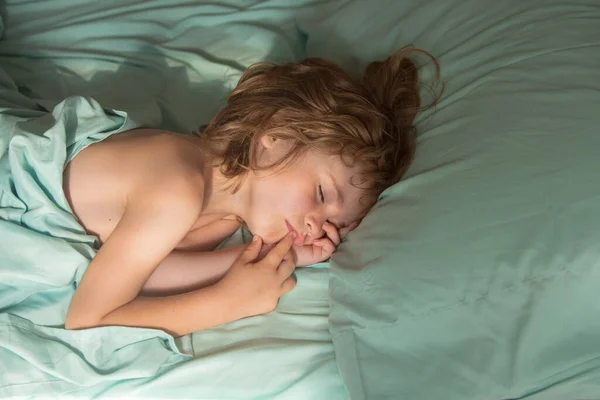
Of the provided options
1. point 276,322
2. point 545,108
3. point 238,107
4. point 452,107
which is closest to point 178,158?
point 238,107

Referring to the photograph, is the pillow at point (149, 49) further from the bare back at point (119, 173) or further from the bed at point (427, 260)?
the bare back at point (119, 173)

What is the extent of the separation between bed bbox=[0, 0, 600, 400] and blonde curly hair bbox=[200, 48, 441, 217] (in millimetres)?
51

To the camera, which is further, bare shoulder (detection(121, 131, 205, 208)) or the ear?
the ear

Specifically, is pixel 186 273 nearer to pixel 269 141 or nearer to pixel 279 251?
pixel 279 251

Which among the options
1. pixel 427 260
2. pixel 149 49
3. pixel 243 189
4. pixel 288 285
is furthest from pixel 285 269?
pixel 149 49

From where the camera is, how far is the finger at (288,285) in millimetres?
1040

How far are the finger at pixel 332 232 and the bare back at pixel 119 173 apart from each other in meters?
0.22

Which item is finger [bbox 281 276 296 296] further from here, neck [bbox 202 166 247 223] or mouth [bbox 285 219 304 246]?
neck [bbox 202 166 247 223]

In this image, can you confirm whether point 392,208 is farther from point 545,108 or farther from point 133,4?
point 133,4

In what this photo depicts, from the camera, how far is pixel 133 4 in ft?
4.81

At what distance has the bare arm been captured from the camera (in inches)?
37.3

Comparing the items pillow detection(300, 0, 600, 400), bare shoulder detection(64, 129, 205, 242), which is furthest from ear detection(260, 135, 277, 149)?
pillow detection(300, 0, 600, 400)

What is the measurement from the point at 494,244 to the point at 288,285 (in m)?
0.37

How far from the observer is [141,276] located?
967mm
